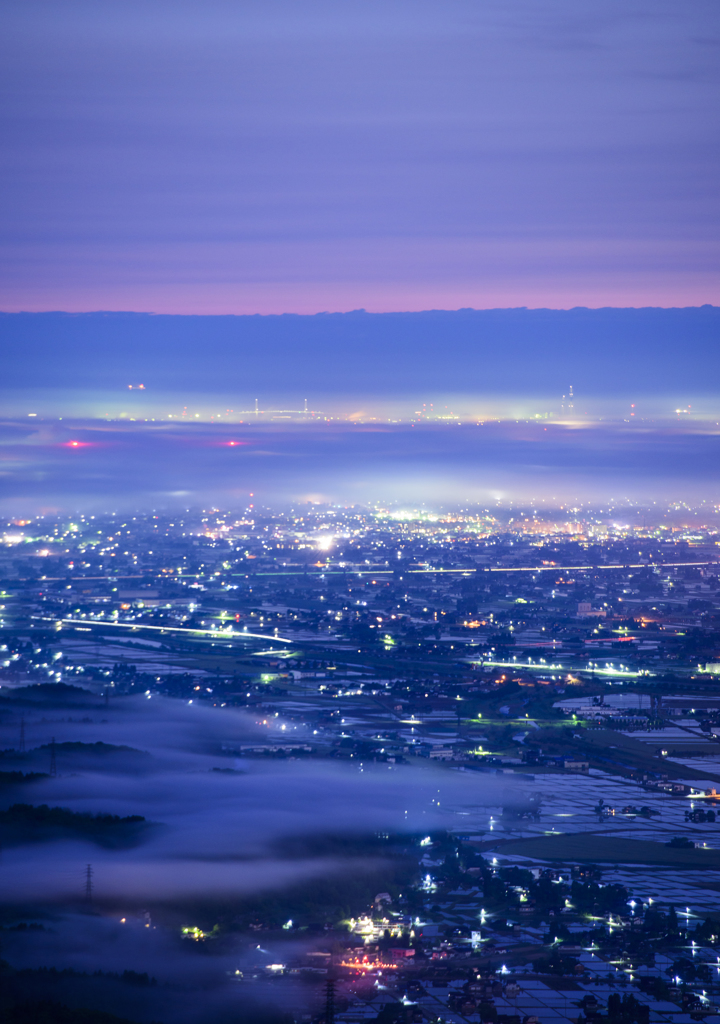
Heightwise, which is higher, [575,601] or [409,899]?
[575,601]

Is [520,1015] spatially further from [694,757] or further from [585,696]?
[585,696]

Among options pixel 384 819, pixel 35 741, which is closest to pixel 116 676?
pixel 35 741

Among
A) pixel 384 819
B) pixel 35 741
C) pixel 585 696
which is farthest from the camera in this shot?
pixel 585 696

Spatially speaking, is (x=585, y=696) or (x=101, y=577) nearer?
(x=585, y=696)

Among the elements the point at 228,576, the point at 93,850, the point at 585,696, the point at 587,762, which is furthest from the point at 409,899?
the point at 228,576

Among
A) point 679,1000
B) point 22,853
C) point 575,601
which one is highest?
point 575,601

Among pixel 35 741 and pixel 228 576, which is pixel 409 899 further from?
pixel 228 576

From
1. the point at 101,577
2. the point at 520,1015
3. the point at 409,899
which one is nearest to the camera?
the point at 520,1015

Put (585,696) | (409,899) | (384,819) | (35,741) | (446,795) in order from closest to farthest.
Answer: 1. (409,899)
2. (384,819)
3. (446,795)
4. (35,741)
5. (585,696)

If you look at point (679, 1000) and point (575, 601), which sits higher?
point (575, 601)
